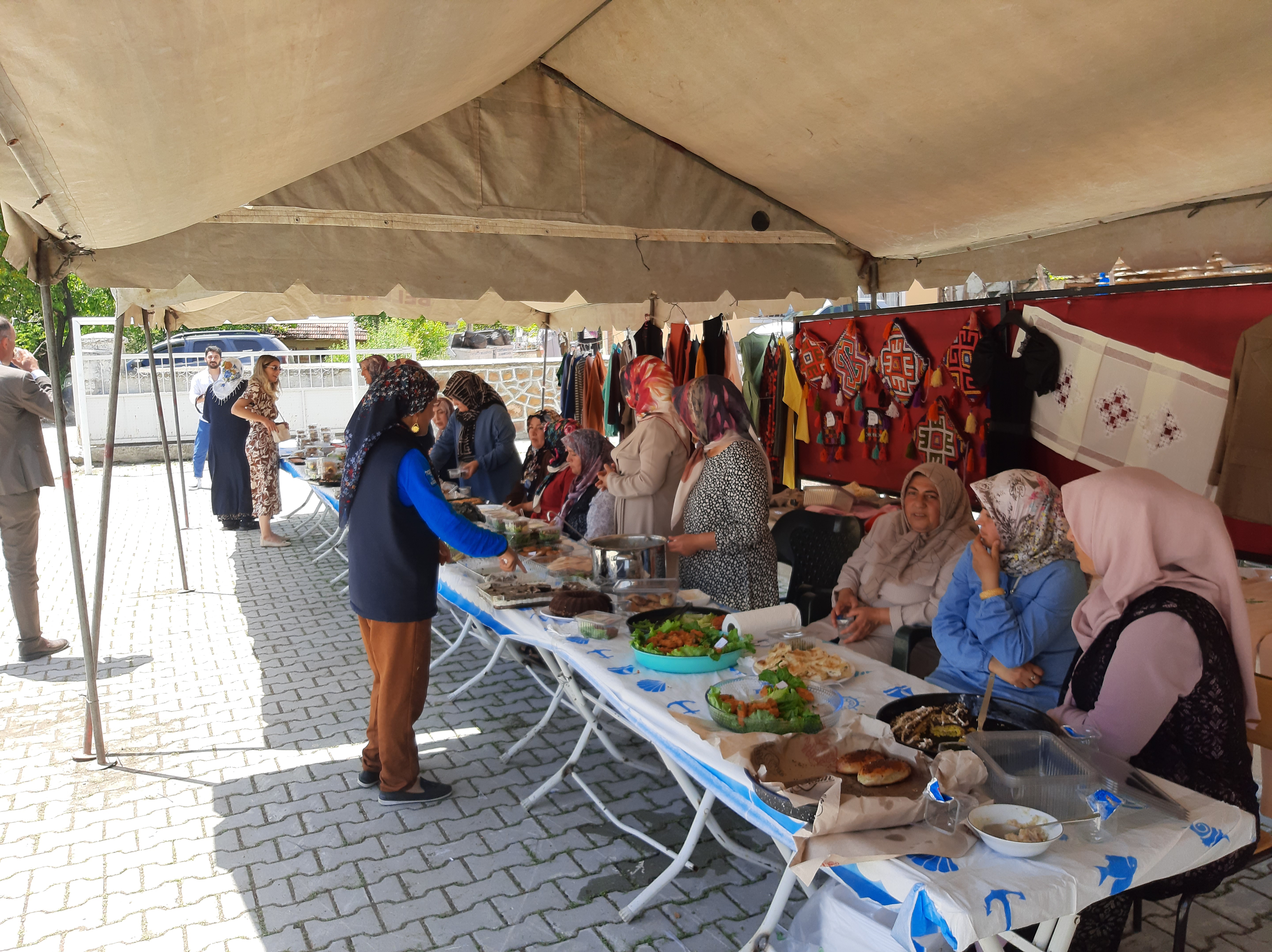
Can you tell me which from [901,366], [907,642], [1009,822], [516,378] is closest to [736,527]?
[907,642]

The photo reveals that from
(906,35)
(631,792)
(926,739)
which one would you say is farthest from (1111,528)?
(631,792)

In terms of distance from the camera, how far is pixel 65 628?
6.08 m

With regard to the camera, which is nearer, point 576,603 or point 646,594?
point 576,603

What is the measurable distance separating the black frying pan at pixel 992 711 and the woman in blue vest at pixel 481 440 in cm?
442

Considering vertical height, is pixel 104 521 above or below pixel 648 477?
below

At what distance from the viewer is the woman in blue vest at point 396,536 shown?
3.15 m

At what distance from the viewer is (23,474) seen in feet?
17.2

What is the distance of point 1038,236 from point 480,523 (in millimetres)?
3132

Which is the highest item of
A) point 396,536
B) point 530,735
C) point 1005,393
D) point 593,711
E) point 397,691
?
point 1005,393

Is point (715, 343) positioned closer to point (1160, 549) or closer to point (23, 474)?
point (23, 474)

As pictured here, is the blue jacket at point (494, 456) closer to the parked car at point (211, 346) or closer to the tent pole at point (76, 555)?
the tent pole at point (76, 555)

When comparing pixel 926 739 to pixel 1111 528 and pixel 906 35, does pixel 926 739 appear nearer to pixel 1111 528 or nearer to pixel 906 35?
pixel 1111 528

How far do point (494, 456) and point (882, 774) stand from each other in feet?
16.1

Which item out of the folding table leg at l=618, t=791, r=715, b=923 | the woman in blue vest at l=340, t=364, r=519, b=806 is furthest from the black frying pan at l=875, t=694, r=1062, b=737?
the woman in blue vest at l=340, t=364, r=519, b=806
